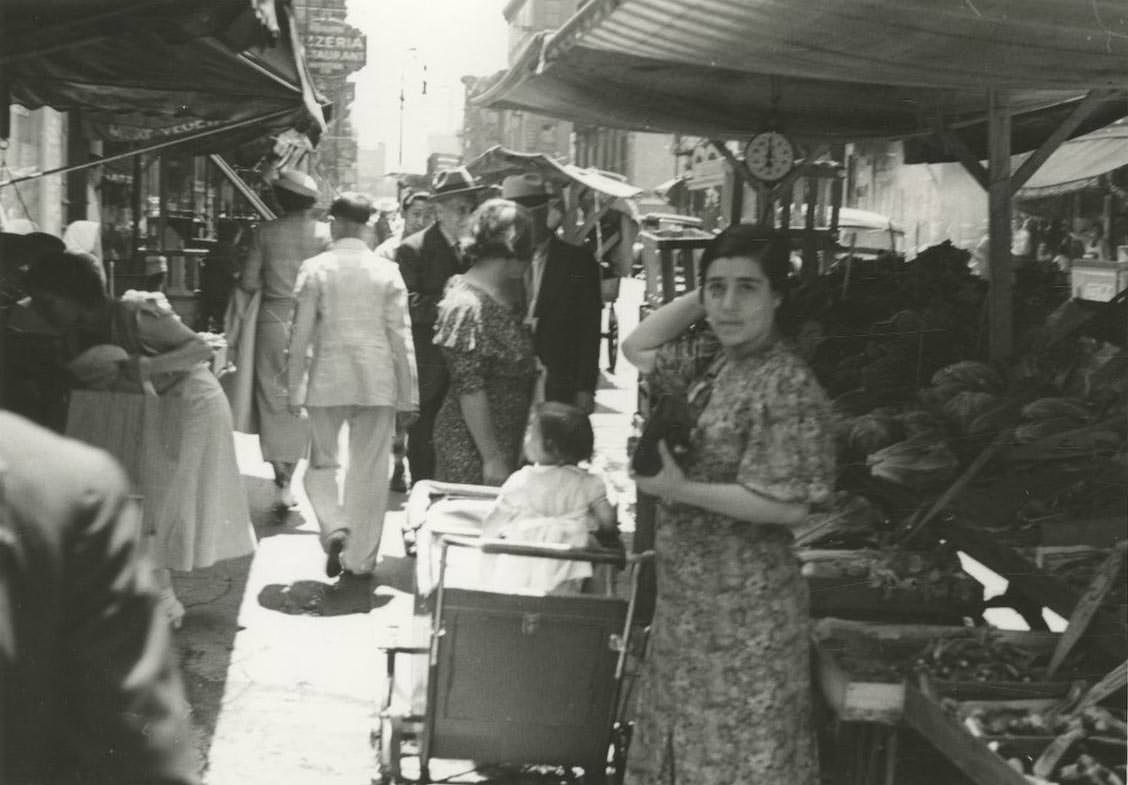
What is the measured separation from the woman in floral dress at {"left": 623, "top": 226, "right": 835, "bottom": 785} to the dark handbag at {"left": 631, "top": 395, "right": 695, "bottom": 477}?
31mm

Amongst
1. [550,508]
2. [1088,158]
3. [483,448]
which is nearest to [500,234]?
[483,448]

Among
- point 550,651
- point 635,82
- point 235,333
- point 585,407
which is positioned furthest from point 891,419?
point 235,333

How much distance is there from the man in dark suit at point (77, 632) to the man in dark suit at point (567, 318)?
4.63m

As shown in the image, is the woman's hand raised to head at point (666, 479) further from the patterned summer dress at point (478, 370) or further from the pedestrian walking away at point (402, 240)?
the pedestrian walking away at point (402, 240)

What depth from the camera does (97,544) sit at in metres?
1.44

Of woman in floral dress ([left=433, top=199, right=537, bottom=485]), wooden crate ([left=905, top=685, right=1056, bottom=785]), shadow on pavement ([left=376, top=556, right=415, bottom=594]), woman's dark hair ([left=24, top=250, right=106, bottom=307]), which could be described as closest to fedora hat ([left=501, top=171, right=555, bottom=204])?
woman in floral dress ([left=433, top=199, right=537, bottom=485])

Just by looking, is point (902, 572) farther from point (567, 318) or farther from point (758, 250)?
point (567, 318)

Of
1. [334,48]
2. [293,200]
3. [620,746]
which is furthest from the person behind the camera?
[334,48]

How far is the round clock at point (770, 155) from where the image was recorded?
1013 cm

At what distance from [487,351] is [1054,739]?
272cm

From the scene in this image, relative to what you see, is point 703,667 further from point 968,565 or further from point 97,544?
point 968,565

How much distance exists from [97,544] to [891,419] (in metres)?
4.63

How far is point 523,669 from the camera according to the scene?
393cm

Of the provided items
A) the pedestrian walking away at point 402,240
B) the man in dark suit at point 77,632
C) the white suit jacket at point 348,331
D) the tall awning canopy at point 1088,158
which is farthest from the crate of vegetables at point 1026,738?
the tall awning canopy at point 1088,158
